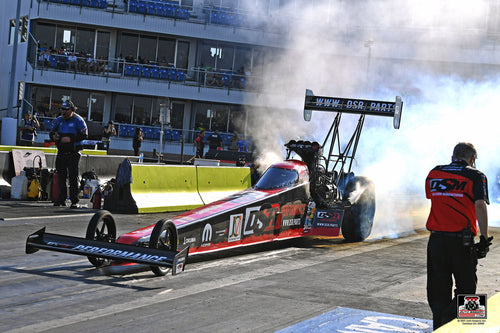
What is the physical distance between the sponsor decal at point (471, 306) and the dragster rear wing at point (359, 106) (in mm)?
8062

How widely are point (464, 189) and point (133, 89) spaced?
36.4 metres

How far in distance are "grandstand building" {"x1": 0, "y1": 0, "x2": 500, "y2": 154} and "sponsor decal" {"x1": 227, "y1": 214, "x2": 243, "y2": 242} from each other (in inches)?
1082

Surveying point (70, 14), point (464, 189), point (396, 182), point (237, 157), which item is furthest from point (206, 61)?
point (464, 189)

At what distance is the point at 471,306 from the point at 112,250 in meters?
4.13

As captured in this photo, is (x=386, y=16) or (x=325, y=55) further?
(x=325, y=55)

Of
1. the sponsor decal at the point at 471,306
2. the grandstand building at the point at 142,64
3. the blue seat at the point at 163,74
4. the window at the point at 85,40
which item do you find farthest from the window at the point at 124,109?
the sponsor decal at the point at 471,306

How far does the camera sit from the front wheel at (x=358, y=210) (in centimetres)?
1294

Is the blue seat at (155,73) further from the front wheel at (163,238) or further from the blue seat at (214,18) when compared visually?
the front wheel at (163,238)

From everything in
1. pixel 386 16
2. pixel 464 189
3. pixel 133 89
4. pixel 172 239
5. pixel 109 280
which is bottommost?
pixel 109 280

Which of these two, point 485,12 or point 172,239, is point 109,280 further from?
point 485,12

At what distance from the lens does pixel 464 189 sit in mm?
6008

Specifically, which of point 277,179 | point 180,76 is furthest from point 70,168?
point 180,76

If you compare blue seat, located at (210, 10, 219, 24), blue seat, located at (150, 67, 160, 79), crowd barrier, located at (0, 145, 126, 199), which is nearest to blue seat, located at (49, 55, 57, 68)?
blue seat, located at (150, 67, 160, 79)

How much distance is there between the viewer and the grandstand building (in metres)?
39.8
